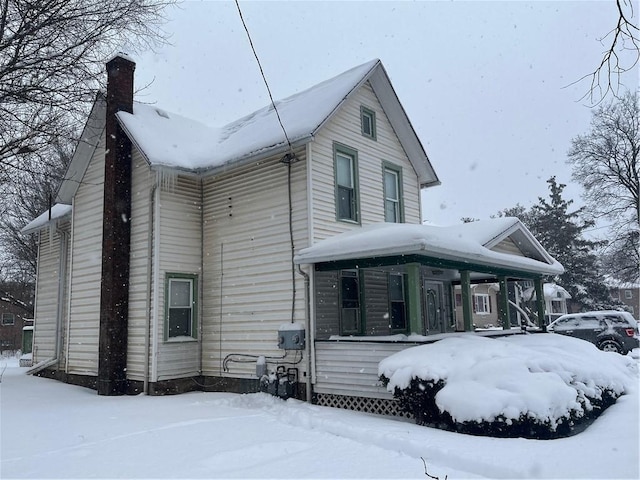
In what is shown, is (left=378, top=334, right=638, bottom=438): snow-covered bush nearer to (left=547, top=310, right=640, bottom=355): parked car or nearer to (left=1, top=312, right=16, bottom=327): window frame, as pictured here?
(left=547, top=310, right=640, bottom=355): parked car

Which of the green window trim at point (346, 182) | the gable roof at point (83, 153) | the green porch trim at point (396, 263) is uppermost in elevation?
the gable roof at point (83, 153)

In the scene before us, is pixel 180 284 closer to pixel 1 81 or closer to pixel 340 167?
pixel 340 167

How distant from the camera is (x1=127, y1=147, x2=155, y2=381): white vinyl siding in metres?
12.0

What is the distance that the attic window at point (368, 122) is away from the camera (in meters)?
13.3

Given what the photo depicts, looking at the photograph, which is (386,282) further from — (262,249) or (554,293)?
(554,293)

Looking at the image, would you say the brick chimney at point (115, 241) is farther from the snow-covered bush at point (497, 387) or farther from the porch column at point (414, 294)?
the porch column at point (414, 294)

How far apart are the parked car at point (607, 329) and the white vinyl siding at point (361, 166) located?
921 cm

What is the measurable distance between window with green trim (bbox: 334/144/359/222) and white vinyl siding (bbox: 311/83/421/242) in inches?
6.6

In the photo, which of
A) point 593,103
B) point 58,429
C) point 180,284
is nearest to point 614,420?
point 593,103

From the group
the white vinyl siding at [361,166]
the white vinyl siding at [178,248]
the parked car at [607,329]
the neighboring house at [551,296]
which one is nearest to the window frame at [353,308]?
the white vinyl siding at [361,166]

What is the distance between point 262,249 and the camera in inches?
458

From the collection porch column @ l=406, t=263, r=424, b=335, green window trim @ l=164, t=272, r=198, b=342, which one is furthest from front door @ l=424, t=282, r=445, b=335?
green window trim @ l=164, t=272, r=198, b=342

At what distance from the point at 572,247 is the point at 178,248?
39.2 metres

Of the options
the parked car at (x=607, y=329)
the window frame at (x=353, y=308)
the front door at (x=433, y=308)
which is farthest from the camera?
the parked car at (x=607, y=329)
